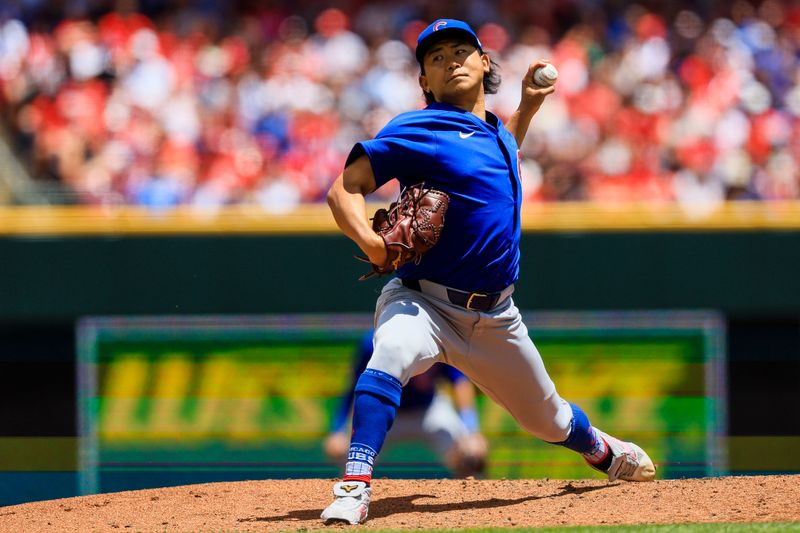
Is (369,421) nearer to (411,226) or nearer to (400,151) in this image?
(411,226)

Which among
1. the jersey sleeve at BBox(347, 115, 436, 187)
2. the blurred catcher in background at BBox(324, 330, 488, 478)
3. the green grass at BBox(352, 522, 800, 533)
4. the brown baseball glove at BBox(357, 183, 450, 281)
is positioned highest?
the jersey sleeve at BBox(347, 115, 436, 187)

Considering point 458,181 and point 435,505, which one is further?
point 435,505

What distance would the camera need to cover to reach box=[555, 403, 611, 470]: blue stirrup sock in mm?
4645

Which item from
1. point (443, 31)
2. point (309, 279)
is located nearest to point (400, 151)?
point (443, 31)

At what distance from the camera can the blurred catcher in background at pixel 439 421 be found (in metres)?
6.12

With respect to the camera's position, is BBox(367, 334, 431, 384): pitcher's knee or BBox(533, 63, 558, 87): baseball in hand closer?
BBox(367, 334, 431, 384): pitcher's knee

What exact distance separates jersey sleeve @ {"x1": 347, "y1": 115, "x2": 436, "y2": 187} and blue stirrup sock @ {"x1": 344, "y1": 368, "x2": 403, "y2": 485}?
0.67 meters

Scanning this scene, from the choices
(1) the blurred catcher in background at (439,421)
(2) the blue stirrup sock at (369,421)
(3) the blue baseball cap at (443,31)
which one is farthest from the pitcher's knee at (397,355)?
(1) the blurred catcher in background at (439,421)

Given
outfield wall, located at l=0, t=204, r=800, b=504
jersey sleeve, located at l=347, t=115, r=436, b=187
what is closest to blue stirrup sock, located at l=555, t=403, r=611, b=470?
jersey sleeve, located at l=347, t=115, r=436, b=187

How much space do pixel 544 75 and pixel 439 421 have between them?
82.0 inches

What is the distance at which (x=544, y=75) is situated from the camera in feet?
15.4

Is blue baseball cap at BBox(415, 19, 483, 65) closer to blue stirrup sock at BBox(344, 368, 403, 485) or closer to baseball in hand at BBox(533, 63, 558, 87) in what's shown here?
baseball in hand at BBox(533, 63, 558, 87)

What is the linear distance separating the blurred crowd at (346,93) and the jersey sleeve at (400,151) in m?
3.33

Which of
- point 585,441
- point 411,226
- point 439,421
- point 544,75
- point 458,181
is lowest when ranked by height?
point 585,441
